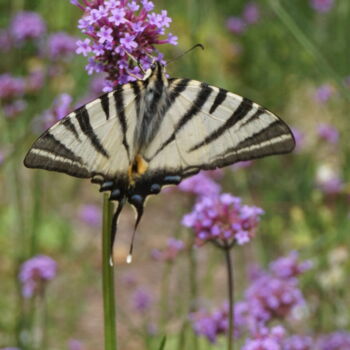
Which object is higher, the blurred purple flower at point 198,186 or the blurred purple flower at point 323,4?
the blurred purple flower at point 323,4

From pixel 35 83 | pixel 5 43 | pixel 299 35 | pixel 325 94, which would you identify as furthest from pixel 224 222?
pixel 325 94

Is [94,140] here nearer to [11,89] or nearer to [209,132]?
[209,132]

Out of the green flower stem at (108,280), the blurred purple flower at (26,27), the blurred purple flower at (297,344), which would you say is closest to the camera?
the green flower stem at (108,280)

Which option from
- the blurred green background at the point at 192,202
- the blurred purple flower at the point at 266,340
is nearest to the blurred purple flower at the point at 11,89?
the blurred green background at the point at 192,202

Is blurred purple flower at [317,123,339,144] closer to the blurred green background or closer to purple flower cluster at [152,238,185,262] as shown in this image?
the blurred green background

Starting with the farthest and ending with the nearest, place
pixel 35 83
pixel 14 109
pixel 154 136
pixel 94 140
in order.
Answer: pixel 35 83 < pixel 14 109 < pixel 154 136 < pixel 94 140

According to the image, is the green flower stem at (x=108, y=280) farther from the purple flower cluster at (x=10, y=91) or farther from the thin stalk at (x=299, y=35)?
the purple flower cluster at (x=10, y=91)

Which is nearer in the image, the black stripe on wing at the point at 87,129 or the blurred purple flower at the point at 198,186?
the black stripe on wing at the point at 87,129
